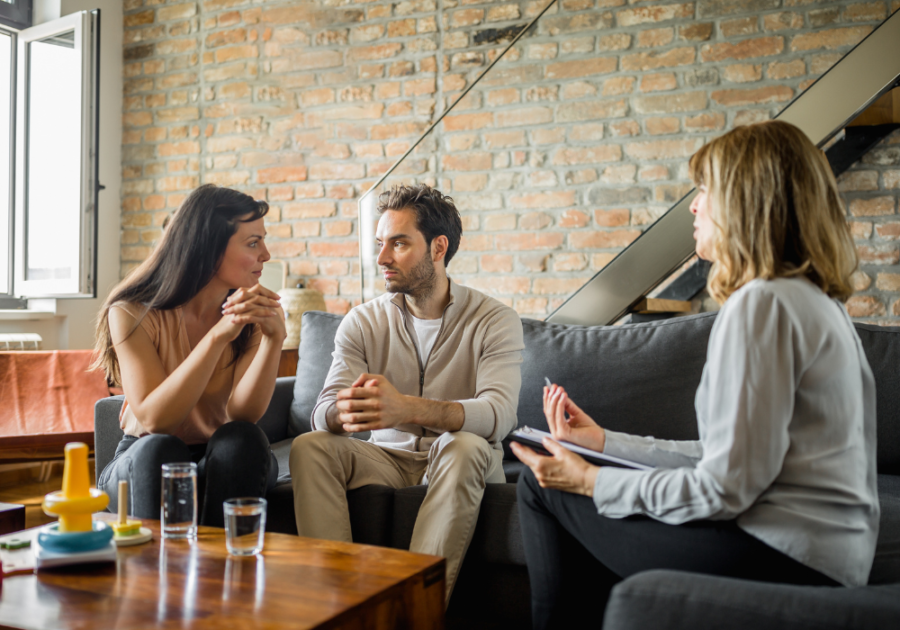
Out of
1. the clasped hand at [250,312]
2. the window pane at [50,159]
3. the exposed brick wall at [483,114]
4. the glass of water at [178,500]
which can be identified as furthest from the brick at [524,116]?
the window pane at [50,159]

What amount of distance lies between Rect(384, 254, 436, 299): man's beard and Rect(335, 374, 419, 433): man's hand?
388 millimetres

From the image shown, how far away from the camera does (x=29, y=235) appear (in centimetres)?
374

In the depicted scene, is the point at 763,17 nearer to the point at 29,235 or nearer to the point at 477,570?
the point at 477,570

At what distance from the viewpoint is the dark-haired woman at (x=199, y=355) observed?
1.51 metres

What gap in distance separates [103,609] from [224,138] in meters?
3.43

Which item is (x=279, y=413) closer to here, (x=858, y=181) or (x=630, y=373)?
(x=630, y=373)

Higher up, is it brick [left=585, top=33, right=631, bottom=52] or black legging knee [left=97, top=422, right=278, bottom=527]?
brick [left=585, top=33, right=631, bottom=52]

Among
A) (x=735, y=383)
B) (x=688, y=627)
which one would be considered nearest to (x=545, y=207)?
(x=735, y=383)

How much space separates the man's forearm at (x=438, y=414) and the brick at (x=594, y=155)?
115 cm

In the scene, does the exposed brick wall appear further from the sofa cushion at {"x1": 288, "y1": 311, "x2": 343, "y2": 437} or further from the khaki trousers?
the khaki trousers

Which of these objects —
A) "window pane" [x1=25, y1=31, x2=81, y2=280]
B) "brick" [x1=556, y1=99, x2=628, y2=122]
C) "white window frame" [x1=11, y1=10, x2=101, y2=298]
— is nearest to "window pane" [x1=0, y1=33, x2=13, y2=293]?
"window pane" [x1=25, y1=31, x2=81, y2=280]

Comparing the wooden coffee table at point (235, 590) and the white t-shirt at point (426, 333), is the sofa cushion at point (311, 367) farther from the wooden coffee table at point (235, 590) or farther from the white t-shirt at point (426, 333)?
the wooden coffee table at point (235, 590)

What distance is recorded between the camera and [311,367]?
7.67ft

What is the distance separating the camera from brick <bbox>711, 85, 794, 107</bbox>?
231 centimetres
